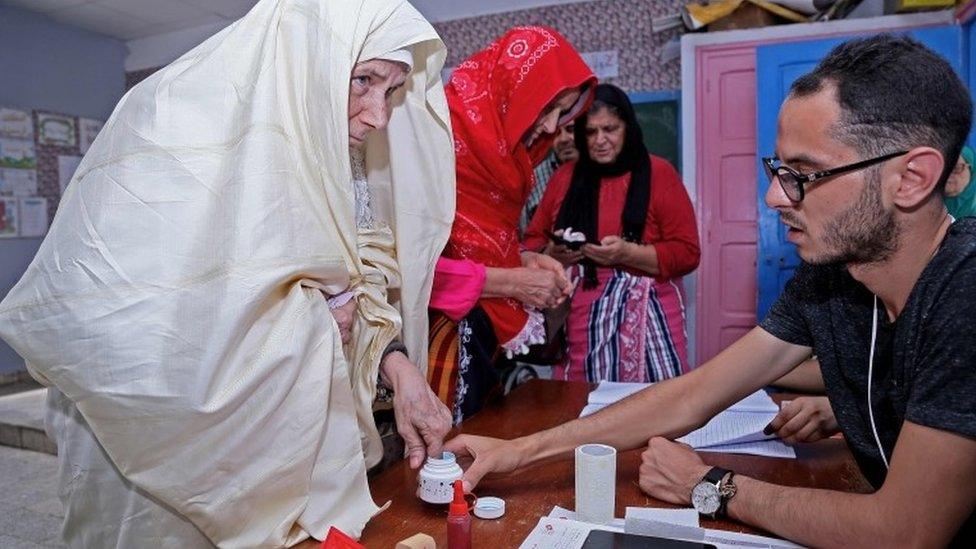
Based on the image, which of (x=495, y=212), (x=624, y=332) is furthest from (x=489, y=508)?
(x=624, y=332)

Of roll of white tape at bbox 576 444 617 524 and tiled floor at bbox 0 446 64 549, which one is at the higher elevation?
roll of white tape at bbox 576 444 617 524

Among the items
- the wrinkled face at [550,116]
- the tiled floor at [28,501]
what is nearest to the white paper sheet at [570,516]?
the wrinkled face at [550,116]

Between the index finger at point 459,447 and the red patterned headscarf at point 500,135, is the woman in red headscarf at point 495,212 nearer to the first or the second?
the red patterned headscarf at point 500,135

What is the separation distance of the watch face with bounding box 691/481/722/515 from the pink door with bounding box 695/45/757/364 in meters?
2.95

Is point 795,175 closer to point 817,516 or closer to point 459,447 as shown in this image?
point 817,516

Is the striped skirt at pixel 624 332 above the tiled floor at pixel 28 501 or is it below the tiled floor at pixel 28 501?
above

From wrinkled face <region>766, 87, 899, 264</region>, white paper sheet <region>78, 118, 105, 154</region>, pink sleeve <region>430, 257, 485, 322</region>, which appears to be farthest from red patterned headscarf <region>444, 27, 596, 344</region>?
white paper sheet <region>78, 118, 105, 154</region>

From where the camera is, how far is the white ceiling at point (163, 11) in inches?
189

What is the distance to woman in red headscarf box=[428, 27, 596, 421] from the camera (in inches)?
64.7

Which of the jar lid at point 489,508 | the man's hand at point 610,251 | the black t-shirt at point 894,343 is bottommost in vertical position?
the jar lid at point 489,508

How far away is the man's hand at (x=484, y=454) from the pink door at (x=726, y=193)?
295cm

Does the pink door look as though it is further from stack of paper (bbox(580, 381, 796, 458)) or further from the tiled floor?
the tiled floor

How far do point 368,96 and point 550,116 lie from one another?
80cm

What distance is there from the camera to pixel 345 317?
3.81ft
